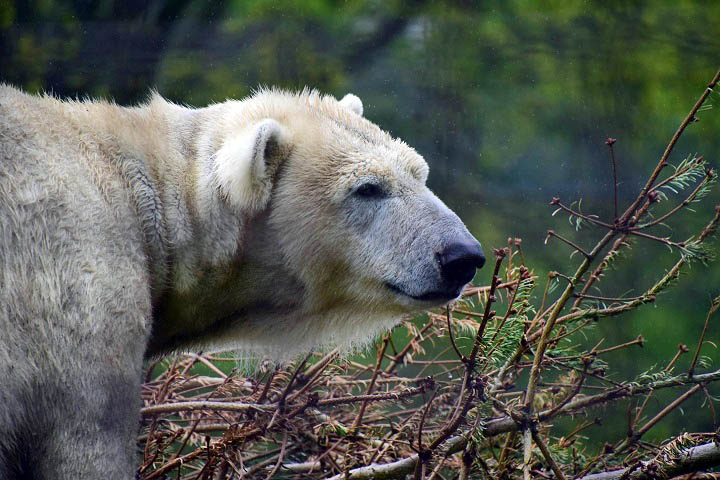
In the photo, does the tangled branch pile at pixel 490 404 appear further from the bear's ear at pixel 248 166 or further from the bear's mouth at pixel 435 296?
the bear's ear at pixel 248 166

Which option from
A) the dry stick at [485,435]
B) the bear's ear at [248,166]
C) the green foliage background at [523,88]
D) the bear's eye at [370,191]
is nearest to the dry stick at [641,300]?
the dry stick at [485,435]

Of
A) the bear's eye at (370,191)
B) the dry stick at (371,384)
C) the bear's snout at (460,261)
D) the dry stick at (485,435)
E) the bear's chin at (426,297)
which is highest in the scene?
the bear's eye at (370,191)

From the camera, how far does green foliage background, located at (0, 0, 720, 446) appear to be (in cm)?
389

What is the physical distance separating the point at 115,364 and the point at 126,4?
7.39 ft

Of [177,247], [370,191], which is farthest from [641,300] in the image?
[177,247]

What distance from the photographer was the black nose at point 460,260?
1675 millimetres

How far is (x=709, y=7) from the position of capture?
14.4 feet

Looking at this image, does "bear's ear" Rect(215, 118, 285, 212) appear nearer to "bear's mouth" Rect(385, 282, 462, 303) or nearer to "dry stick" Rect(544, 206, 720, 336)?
"bear's mouth" Rect(385, 282, 462, 303)

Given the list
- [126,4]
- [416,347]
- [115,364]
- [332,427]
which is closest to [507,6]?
[126,4]

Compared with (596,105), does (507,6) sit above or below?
above

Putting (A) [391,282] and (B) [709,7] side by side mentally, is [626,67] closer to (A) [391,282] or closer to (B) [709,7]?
(B) [709,7]

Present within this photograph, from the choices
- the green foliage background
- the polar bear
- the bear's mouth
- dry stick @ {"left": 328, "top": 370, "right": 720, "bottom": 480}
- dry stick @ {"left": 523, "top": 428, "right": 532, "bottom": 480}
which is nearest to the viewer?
the polar bear

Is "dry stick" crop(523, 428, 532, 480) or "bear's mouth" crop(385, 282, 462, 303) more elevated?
"bear's mouth" crop(385, 282, 462, 303)

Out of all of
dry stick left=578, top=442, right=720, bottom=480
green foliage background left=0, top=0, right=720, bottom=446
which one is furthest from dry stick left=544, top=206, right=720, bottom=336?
green foliage background left=0, top=0, right=720, bottom=446
